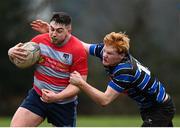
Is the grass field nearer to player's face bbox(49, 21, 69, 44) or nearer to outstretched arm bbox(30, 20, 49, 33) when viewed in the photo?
outstretched arm bbox(30, 20, 49, 33)

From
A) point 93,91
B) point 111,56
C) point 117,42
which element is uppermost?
point 117,42

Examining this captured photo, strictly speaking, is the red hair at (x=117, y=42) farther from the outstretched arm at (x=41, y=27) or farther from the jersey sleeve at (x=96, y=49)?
the outstretched arm at (x=41, y=27)

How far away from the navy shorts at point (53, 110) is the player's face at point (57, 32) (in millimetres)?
819

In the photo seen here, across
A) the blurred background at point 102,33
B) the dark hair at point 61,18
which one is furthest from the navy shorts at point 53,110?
the blurred background at point 102,33

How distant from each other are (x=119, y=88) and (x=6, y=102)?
54.4 feet

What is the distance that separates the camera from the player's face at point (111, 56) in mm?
8156

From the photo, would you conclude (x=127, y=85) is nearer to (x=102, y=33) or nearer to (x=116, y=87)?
(x=116, y=87)

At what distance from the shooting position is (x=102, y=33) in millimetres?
26000

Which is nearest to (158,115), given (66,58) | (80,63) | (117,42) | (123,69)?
(123,69)

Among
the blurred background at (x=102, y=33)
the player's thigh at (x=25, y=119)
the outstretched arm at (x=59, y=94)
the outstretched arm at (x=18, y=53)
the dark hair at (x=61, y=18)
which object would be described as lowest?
the blurred background at (x=102, y=33)

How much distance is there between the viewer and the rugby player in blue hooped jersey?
320 inches

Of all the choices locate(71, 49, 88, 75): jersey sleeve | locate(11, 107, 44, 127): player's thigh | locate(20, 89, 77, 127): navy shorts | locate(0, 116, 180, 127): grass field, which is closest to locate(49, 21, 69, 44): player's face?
locate(71, 49, 88, 75): jersey sleeve

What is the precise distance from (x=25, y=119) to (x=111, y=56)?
1462 millimetres

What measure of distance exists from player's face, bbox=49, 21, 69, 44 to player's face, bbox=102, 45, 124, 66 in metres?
0.69
